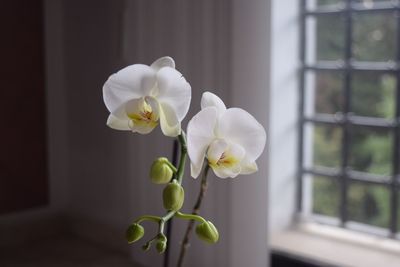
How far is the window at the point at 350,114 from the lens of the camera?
5.22 feet

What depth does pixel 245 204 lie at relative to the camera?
4.89ft

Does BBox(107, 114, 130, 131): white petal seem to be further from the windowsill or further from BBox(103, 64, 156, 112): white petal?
the windowsill

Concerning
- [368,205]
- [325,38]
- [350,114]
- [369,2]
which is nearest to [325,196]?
[368,205]

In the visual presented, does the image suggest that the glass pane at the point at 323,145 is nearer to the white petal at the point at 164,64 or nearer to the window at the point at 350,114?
the window at the point at 350,114

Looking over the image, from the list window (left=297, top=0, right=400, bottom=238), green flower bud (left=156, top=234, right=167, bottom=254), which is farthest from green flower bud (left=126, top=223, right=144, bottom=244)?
window (left=297, top=0, right=400, bottom=238)

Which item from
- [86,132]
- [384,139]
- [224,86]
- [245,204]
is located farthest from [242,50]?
[86,132]

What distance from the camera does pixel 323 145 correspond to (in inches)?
68.5

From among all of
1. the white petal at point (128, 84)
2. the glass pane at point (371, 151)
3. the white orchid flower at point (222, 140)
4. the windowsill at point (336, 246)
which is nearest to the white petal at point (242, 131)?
the white orchid flower at point (222, 140)

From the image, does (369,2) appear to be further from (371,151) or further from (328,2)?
(371,151)

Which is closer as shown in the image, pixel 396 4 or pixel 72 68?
pixel 396 4

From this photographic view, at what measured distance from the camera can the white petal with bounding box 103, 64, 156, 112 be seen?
0.77 m

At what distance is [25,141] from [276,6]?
97 cm

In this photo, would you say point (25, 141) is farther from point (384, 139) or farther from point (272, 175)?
point (384, 139)

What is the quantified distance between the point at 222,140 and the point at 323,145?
3.37 ft
